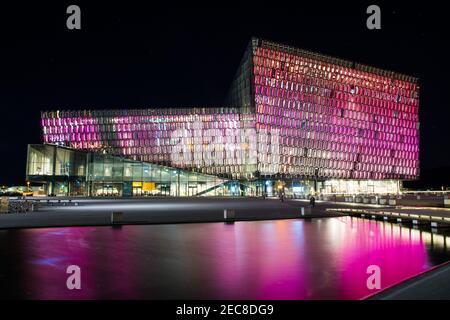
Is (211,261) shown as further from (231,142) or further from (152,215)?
(231,142)

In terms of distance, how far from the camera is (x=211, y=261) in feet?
47.1

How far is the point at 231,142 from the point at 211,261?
99.2 m

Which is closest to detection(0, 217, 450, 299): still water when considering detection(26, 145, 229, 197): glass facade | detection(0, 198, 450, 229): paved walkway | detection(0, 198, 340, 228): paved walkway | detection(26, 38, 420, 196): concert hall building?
detection(0, 198, 340, 228): paved walkway

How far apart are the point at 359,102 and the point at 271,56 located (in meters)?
34.3

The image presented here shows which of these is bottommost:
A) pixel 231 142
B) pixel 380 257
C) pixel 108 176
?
pixel 380 257

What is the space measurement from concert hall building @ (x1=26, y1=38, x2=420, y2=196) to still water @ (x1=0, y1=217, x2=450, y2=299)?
3289 inches

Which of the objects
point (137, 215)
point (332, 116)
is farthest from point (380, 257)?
point (332, 116)

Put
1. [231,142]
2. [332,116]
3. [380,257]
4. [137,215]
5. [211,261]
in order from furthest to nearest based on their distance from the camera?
A: 1. [332,116]
2. [231,142]
3. [137,215]
4. [380,257]
5. [211,261]

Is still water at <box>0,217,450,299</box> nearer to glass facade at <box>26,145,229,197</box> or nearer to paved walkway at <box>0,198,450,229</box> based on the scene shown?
paved walkway at <box>0,198,450,229</box>

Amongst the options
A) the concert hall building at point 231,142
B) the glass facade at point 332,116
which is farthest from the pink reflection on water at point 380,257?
the glass facade at point 332,116

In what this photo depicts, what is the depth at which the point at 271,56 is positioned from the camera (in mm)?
112125

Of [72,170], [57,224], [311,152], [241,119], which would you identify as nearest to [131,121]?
[72,170]

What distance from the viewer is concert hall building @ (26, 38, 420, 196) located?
360 ft
